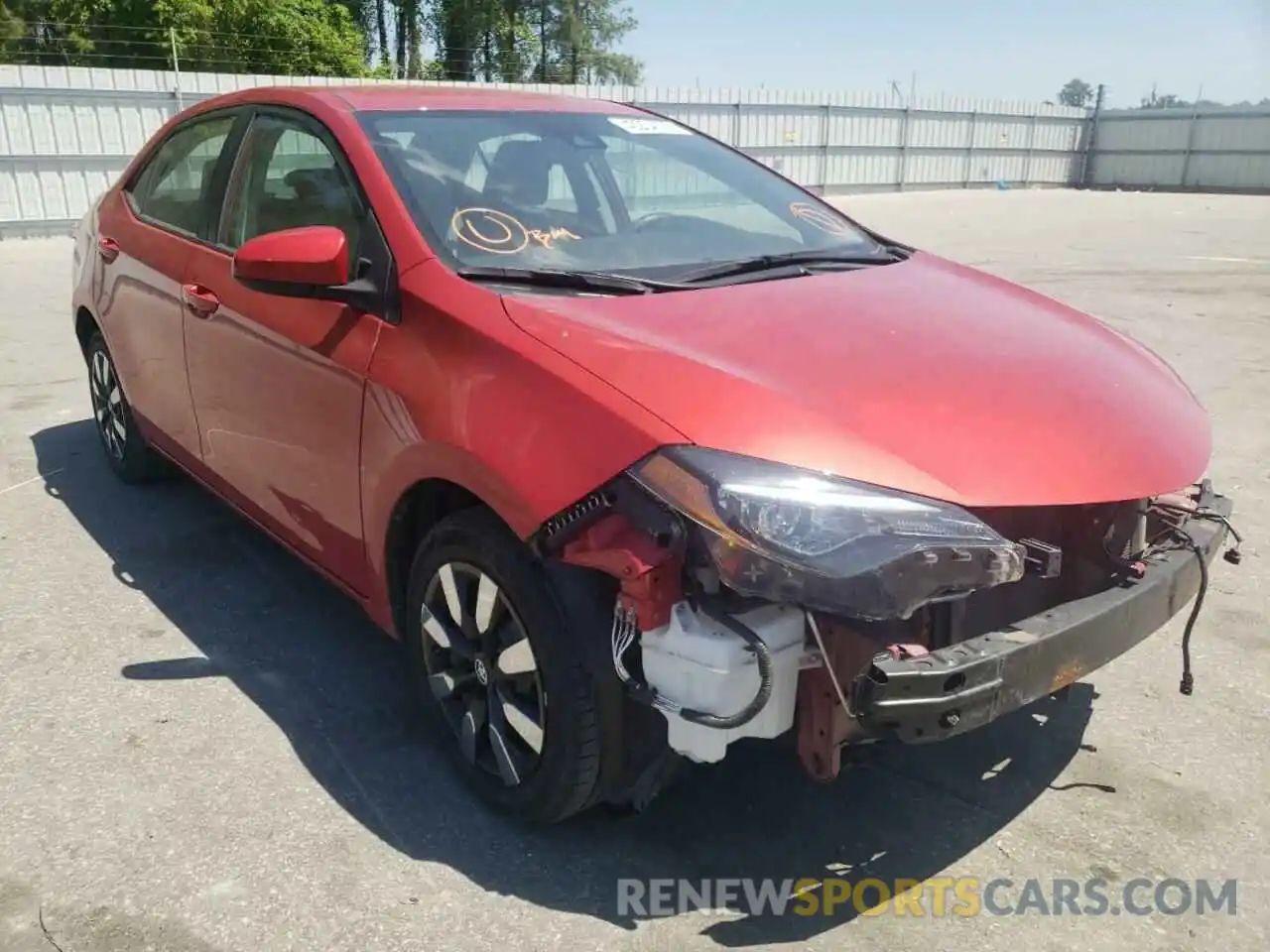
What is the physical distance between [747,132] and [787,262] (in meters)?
20.6

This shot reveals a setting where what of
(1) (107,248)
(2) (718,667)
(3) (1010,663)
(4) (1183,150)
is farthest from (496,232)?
(4) (1183,150)

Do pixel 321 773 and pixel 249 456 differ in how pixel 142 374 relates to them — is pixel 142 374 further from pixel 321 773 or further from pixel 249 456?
pixel 321 773

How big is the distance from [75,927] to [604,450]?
58.1 inches

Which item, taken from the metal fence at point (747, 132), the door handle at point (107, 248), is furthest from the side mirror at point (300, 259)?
the metal fence at point (747, 132)

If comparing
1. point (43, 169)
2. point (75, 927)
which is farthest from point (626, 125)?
point (43, 169)

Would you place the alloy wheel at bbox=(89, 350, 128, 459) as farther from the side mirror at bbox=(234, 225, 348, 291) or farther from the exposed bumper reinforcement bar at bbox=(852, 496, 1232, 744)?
the exposed bumper reinforcement bar at bbox=(852, 496, 1232, 744)

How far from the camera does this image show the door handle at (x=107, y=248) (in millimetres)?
4391

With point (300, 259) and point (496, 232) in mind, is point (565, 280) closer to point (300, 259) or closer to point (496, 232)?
point (496, 232)

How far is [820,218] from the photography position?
3.54 meters

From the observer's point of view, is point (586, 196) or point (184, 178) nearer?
point (586, 196)

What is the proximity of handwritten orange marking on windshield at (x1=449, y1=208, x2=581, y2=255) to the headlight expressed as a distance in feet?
3.30

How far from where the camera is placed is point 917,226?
17.5 m

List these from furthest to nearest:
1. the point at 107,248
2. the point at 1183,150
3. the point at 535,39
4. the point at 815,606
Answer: the point at 535,39 < the point at 1183,150 < the point at 107,248 < the point at 815,606

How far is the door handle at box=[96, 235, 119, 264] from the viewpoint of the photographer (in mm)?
4391
